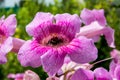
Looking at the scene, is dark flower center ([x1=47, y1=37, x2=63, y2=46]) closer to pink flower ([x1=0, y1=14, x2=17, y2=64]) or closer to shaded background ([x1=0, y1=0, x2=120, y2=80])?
pink flower ([x1=0, y1=14, x2=17, y2=64])

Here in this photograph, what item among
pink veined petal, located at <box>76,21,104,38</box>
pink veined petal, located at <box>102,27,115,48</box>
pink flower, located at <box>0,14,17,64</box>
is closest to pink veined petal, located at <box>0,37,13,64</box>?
pink flower, located at <box>0,14,17,64</box>

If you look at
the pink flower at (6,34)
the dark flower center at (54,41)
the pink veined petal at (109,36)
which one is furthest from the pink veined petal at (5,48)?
the pink veined petal at (109,36)

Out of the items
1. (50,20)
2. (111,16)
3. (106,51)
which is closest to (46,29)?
(50,20)

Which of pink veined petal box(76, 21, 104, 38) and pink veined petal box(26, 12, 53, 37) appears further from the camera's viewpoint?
pink veined petal box(76, 21, 104, 38)

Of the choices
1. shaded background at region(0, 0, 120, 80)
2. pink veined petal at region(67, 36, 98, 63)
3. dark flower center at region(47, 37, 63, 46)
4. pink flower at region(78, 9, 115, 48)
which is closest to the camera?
pink veined petal at region(67, 36, 98, 63)

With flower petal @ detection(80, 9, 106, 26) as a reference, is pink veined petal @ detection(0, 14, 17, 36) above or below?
above

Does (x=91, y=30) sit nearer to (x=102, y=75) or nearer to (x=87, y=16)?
(x=87, y=16)

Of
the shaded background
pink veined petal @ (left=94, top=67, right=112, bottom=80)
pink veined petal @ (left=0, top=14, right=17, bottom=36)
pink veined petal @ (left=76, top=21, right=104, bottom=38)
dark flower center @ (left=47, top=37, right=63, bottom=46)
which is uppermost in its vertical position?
pink veined petal @ (left=0, top=14, right=17, bottom=36)

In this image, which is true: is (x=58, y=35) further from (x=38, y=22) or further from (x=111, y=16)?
Result: (x=111, y=16)
